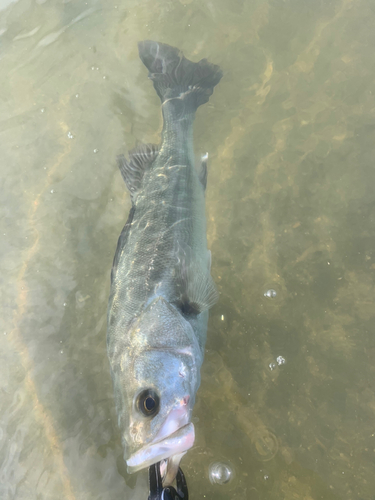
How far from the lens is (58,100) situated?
4332 millimetres

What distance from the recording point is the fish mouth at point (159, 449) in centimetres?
180

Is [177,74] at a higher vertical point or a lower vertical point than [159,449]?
higher

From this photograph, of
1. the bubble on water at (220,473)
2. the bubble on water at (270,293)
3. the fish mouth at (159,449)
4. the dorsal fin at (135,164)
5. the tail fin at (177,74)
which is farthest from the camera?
the tail fin at (177,74)

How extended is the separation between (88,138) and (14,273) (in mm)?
2052

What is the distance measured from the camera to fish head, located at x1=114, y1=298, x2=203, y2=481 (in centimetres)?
183

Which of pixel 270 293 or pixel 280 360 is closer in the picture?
pixel 280 360

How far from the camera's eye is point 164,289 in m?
2.48

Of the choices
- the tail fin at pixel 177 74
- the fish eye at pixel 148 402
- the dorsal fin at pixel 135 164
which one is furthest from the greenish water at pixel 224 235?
the fish eye at pixel 148 402

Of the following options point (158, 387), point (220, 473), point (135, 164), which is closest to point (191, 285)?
point (158, 387)

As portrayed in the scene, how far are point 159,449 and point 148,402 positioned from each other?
0.90ft

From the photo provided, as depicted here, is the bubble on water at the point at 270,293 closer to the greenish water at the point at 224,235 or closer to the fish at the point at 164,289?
the greenish water at the point at 224,235

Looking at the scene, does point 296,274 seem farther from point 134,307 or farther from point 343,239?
point 134,307

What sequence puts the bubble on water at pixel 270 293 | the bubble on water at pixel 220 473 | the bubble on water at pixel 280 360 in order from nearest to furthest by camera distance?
1. the bubble on water at pixel 220 473
2. the bubble on water at pixel 280 360
3. the bubble on water at pixel 270 293

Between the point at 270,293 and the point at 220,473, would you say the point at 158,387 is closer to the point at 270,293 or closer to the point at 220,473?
the point at 220,473
